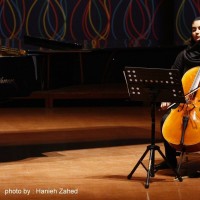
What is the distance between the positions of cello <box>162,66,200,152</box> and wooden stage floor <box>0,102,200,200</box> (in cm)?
28

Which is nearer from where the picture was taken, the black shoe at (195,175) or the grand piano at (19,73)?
the black shoe at (195,175)

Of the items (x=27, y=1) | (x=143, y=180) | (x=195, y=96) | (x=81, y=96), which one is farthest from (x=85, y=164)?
(x=27, y=1)

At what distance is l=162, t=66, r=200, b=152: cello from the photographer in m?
4.52

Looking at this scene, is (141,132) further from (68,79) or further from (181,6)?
(181,6)

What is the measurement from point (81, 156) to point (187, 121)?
50.9 inches

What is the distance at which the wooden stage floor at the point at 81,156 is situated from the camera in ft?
14.2

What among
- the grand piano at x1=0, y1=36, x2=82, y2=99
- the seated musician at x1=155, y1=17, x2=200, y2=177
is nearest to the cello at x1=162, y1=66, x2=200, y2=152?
the seated musician at x1=155, y1=17, x2=200, y2=177

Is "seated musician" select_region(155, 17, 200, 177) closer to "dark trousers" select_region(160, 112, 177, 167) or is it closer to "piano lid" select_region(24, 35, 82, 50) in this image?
"dark trousers" select_region(160, 112, 177, 167)

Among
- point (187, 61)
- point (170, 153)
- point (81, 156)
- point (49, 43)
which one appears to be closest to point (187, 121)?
point (170, 153)

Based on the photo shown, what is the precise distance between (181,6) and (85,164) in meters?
4.66

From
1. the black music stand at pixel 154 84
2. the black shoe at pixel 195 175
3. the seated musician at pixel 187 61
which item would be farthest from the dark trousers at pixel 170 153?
the black music stand at pixel 154 84

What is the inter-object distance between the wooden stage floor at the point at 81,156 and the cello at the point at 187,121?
28 centimetres

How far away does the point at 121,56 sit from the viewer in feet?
28.1

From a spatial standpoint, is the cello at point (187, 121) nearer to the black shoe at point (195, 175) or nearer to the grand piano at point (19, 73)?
the black shoe at point (195, 175)
